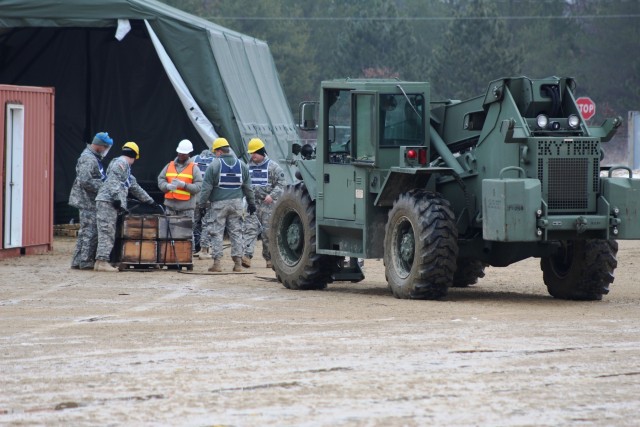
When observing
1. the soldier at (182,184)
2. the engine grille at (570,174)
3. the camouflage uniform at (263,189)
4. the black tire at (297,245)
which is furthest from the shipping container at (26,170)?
the engine grille at (570,174)

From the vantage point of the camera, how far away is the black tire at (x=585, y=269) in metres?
15.8

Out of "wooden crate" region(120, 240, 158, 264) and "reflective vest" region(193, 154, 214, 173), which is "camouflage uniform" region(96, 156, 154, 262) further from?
"reflective vest" region(193, 154, 214, 173)

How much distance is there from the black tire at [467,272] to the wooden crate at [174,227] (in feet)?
14.4

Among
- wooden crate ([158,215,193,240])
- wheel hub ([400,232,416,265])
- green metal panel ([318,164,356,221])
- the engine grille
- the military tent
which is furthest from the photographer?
the military tent

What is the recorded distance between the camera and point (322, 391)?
951 cm

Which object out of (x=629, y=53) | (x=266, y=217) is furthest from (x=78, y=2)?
(x=629, y=53)

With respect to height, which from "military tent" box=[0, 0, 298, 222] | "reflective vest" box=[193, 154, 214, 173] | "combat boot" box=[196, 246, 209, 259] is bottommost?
"combat boot" box=[196, 246, 209, 259]

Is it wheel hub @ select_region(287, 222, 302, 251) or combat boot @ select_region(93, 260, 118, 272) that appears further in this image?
combat boot @ select_region(93, 260, 118, 272)

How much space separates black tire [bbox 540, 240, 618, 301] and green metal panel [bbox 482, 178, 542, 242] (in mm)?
1273

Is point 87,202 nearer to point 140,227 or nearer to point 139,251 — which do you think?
point 140,227

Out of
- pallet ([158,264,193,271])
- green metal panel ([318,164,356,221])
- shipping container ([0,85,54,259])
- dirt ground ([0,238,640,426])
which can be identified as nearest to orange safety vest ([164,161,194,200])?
pallet ([158,264,193,271])

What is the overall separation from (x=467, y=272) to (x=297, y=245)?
2.12 m

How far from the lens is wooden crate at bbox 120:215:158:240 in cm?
2025

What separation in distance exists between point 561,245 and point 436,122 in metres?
2.01
